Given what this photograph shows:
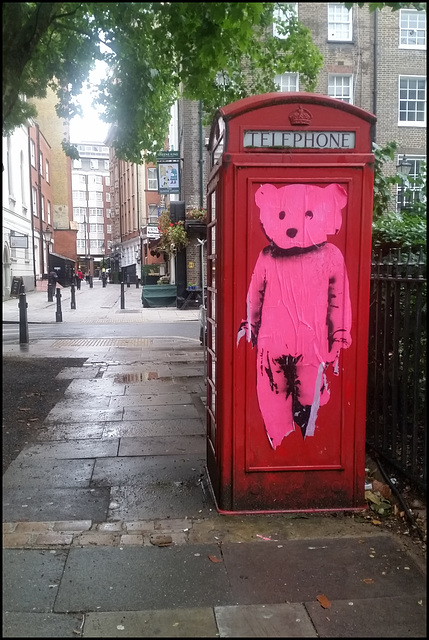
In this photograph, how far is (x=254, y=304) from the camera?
12.7 ft

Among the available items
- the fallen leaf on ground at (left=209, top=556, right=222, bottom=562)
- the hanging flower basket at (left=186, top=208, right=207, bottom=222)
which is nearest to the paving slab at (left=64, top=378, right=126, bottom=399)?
the fallen leaf on ground at (left=209, top=556, right=222, bottom=562)

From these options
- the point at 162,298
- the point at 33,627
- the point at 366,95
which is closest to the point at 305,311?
the point at 33,627

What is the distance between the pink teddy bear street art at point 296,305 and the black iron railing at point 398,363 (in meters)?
0.56

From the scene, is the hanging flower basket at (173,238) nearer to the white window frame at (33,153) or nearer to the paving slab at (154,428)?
the paving slab at (154,428)

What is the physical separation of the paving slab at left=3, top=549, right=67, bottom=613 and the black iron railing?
251 cm

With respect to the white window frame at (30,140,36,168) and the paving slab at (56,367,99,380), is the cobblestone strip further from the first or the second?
the white window frame at (30,140,36,168)

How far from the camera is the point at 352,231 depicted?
3840 mm

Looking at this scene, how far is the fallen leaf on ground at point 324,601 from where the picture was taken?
9.56 feet

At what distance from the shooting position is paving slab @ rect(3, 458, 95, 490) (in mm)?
4598

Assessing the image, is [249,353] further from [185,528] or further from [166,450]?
[166,450]

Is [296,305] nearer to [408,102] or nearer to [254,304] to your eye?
[254,304]

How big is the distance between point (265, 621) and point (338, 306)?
6.60ft

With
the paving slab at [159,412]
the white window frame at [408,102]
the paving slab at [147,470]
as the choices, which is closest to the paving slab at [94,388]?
the paving slab at [159,412]

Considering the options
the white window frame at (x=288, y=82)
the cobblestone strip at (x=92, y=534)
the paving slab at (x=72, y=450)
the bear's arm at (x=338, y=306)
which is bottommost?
the cobblestone strip at (x=92, y=534)
